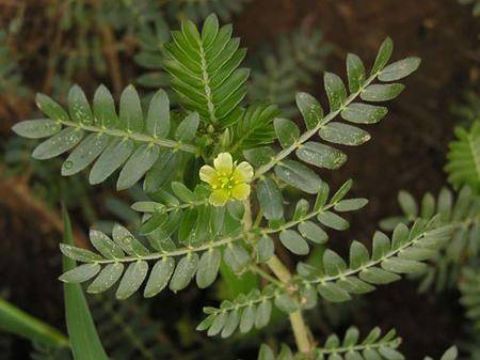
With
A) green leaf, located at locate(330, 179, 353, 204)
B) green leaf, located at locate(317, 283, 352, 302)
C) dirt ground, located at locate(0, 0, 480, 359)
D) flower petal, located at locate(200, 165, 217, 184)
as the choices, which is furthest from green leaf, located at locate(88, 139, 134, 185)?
dirt ground, located at locate(0, 0, 480, 359)

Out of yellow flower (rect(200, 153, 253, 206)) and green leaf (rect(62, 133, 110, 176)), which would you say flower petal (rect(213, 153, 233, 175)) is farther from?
green leaf (rect(62, 133, 110, 176))

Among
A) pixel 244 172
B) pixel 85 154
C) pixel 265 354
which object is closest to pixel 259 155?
pixel 244 172

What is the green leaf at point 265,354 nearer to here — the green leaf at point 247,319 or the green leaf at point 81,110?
the green leaf at point 247,319

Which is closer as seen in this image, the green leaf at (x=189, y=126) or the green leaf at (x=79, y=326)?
the green leaf at (x=189, y=126)

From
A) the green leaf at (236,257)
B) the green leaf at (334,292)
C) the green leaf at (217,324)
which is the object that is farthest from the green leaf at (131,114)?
the green leaf at (334,292)

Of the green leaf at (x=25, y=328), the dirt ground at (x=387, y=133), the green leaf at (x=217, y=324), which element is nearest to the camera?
the green leaf at (x=217, y=324)

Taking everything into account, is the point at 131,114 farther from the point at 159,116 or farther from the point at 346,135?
the point at 346,135
